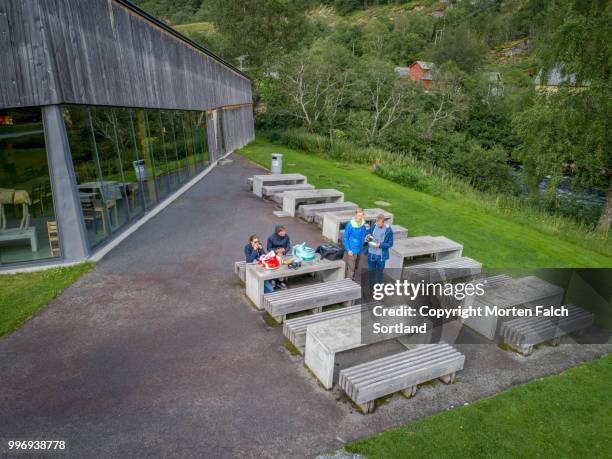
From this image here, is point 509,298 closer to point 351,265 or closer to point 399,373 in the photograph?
point 351,265

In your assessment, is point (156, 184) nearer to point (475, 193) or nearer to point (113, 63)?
point (113, 63)

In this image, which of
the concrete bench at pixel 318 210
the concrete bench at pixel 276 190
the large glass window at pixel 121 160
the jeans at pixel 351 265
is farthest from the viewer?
the concrete bench at pixel 276 190

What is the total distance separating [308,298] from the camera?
7.16 meters

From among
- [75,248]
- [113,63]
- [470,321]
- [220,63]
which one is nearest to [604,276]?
[470,321]

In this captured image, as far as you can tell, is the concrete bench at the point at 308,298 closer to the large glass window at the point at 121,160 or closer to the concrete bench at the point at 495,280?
the concrete bench at the point at 495,280

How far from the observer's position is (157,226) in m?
12.0

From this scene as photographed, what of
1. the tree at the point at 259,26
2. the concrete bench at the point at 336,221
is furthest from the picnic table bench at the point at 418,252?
the tree at the point at 259,26

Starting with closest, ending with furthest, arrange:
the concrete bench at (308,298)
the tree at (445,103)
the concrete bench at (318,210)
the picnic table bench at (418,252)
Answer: the concrete bench at (308,298)
the picnic table bench at (418,252)
the concrete bench at (318,210)
the tree at (445,103)

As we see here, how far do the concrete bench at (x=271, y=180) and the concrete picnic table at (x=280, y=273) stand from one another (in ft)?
26.3

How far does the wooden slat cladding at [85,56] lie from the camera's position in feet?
24.9

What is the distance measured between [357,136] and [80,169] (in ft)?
84.8

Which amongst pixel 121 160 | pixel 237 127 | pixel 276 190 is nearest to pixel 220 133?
pixel 237 127

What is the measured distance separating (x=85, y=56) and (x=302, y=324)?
25.8 feet

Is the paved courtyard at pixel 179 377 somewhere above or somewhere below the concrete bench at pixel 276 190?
below
